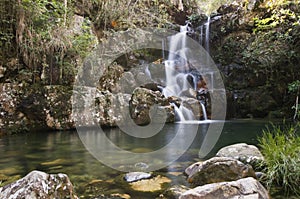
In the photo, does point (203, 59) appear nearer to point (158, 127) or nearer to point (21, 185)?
point (158, 127)

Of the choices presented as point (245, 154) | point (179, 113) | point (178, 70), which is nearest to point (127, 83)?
point (179, 113)

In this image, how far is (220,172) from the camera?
2.62 m

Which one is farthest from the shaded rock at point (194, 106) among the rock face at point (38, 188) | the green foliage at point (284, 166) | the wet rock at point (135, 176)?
the rock face at point (38, 188)

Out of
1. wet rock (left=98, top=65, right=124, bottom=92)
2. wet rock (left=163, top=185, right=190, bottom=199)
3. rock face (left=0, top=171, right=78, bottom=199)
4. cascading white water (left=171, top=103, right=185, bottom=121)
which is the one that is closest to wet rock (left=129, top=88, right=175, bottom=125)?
cascading white water (left=171, top=103, right=185, bottom=121)

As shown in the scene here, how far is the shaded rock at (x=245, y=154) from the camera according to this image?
9.74 feet

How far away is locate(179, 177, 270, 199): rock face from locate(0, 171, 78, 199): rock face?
3.26 ft

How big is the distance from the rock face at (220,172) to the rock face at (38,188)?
51.7 inches

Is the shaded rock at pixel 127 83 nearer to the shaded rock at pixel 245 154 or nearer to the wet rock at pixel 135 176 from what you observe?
the shaded rock at pixel 245 154

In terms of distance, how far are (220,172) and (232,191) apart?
660 mm

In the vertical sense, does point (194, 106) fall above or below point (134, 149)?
above

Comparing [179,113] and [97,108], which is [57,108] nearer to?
[97,108]

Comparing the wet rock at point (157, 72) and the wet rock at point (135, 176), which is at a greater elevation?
the wet rock at point (157, 72)

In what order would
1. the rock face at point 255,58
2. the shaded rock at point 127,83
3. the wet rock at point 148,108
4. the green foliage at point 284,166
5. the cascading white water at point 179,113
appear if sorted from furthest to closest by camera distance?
the rock face at point 255,58
the cascading white water at point 179,113
the shaded rock at point 127,83
the wet rock at point 148,108
the green foliage at point 284,166

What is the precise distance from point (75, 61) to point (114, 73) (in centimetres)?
149
